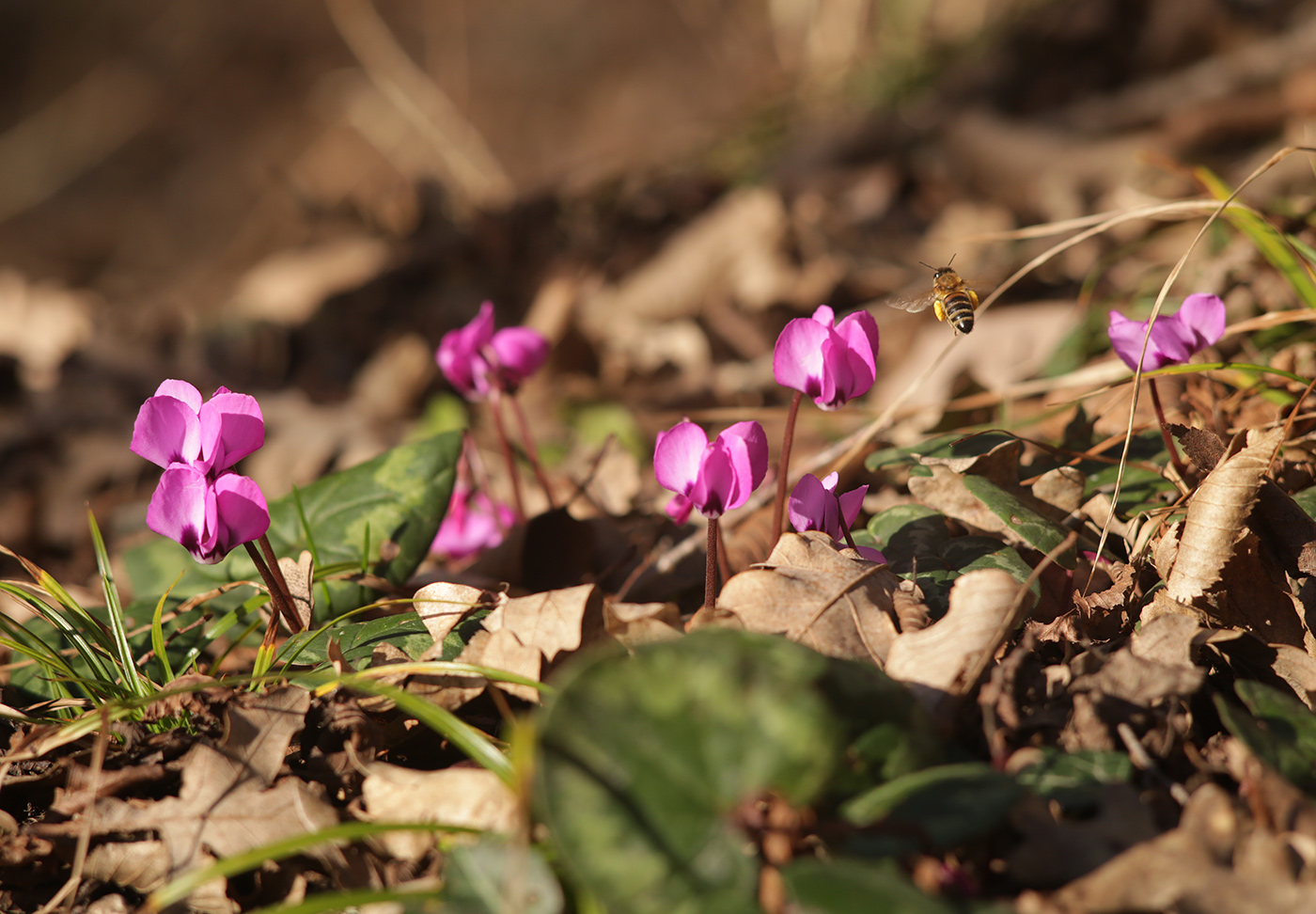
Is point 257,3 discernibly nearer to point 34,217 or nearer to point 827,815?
point 34,217

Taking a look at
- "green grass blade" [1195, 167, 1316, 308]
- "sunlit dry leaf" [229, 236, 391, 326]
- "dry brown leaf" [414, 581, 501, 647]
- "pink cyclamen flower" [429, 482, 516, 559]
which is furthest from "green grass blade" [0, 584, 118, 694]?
"sunlit dry leaf" [229, 236, 391, 326]

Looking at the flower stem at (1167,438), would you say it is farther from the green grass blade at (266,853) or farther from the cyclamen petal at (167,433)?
the cyclamen petal at (167,433)

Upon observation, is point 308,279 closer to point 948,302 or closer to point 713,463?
A: point 948,302

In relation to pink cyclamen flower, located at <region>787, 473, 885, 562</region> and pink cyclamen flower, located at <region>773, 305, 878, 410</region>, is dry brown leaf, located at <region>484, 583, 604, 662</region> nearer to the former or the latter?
pink cyclamen flower, located at <region>787, 473, 885, 562</region>

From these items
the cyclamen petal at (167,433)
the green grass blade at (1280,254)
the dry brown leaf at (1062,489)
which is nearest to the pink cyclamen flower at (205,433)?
the cyclamen petal at (167,433)

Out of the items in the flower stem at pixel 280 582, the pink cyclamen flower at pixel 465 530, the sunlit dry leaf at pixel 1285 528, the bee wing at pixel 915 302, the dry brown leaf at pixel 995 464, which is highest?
the flower stem at pixel 280 582
